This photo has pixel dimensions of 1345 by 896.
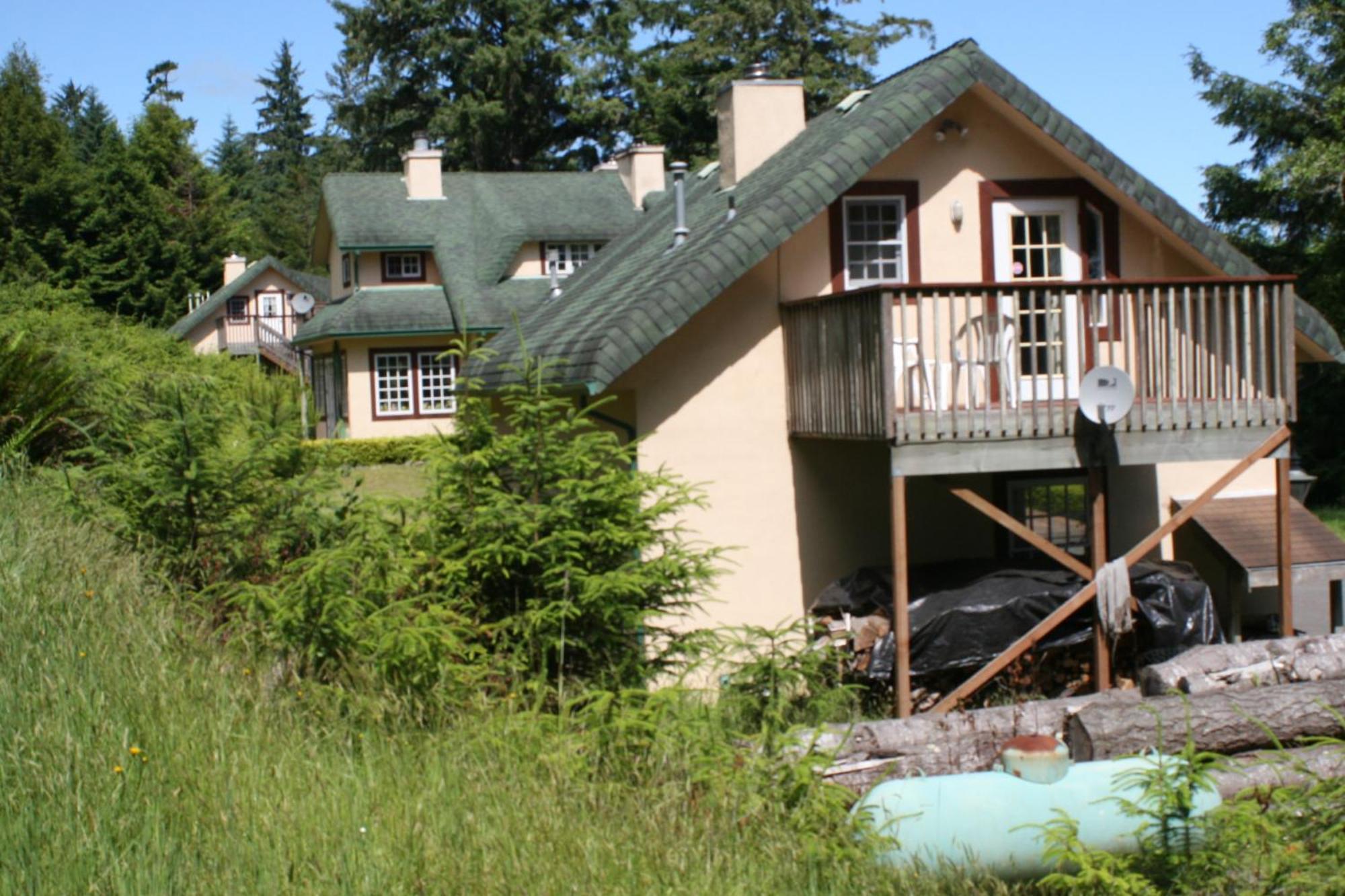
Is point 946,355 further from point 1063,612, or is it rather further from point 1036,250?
point 1063,612

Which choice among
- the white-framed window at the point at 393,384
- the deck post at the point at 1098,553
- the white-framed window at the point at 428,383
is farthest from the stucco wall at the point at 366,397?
the deck post at the point at 1098,553

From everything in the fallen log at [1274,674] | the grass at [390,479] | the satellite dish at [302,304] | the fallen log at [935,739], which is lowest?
the fallen log at [935,739]

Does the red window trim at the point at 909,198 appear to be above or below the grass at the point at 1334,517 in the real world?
above

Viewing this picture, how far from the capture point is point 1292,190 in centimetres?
2694

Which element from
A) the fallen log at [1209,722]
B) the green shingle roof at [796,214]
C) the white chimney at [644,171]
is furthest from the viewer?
the white chimney at [644,171]

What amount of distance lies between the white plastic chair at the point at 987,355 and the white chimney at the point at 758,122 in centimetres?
634

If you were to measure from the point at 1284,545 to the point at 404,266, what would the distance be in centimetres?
2754

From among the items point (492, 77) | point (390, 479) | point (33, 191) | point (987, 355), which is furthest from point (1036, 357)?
point (33, 191)

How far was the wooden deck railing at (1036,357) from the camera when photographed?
37.2 feet

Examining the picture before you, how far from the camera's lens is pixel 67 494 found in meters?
9.31

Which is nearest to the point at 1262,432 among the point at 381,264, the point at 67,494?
the point at 67,494

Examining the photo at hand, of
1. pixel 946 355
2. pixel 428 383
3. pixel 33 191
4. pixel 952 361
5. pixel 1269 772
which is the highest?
pixel 33 191

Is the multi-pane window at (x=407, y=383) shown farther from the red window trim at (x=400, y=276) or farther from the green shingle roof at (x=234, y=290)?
the green shingle roof at (x=234, y=290)

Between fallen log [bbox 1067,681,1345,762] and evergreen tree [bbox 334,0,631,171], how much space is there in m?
41.0
